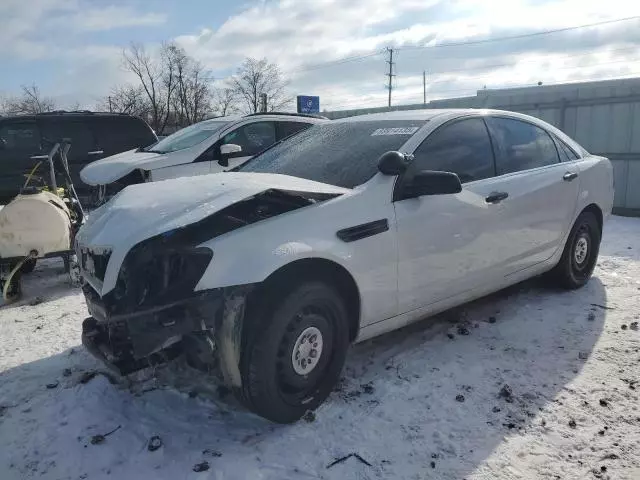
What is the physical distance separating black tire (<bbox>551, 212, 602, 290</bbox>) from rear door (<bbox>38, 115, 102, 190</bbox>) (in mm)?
9050

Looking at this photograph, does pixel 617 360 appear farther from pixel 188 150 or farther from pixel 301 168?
pixel 188 150

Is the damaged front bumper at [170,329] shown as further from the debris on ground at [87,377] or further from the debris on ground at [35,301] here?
the debris on ground at [35,301]

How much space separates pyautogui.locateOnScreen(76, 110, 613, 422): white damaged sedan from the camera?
2.70 meters

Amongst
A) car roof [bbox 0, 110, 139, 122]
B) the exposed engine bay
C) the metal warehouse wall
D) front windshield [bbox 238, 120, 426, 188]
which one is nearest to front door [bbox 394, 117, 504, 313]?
front windshield [bbox 238, 120, 426, 188]

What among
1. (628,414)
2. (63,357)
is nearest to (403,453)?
(628,414)

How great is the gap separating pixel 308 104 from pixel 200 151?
12.2 m

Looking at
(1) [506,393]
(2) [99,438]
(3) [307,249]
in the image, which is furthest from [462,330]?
(2) [99,438]

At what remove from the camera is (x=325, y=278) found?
10.1ft

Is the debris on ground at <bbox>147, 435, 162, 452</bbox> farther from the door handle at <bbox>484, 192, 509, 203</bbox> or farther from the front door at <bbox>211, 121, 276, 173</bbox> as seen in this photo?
the front door at <bbox>211, 121, 276, 173</bbox>

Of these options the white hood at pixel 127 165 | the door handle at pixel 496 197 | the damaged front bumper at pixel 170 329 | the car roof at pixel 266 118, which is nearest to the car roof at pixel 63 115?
the car roof at pixel 266 118

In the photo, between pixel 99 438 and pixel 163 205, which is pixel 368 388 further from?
pixel 163 205

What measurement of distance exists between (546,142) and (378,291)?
103 inches

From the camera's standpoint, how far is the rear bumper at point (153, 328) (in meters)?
2.60

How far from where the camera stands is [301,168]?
3.79 metres
